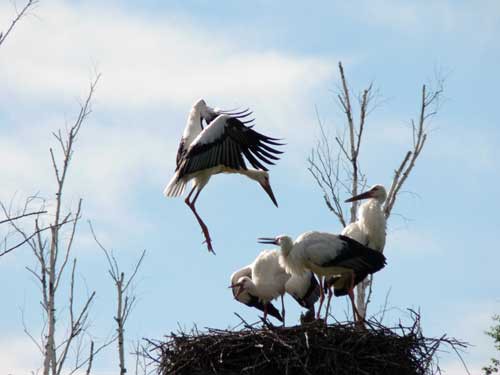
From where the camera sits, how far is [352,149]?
62.1 ft

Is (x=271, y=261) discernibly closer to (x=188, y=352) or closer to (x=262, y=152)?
(x=262, y=152)

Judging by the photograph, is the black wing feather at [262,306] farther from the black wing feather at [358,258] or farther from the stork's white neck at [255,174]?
the black wing feather at [358,258]

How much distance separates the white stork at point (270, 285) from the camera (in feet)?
50.6

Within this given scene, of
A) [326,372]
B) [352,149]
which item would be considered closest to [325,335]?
[326,372]

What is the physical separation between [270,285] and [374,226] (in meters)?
1.50

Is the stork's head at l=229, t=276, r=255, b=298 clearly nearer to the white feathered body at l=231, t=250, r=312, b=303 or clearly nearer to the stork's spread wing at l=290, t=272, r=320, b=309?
the white feathered body at l=231, t=250, r=312, b=303

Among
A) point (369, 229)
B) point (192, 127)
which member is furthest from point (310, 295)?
point (192, 127)

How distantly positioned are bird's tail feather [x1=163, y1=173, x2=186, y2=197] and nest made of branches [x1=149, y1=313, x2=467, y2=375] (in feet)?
10.5

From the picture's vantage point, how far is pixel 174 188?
52.6 ft

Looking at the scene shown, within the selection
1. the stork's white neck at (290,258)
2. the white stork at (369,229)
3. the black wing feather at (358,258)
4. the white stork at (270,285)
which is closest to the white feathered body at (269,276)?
the white stork at (270,285)

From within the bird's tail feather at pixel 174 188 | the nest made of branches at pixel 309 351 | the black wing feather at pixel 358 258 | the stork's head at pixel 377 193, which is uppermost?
the bird's tail feather at pixel 174 188

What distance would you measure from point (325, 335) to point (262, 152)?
10.8ft

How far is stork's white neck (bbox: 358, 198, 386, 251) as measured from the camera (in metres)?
14.6

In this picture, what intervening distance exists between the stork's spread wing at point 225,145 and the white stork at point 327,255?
1414mm
